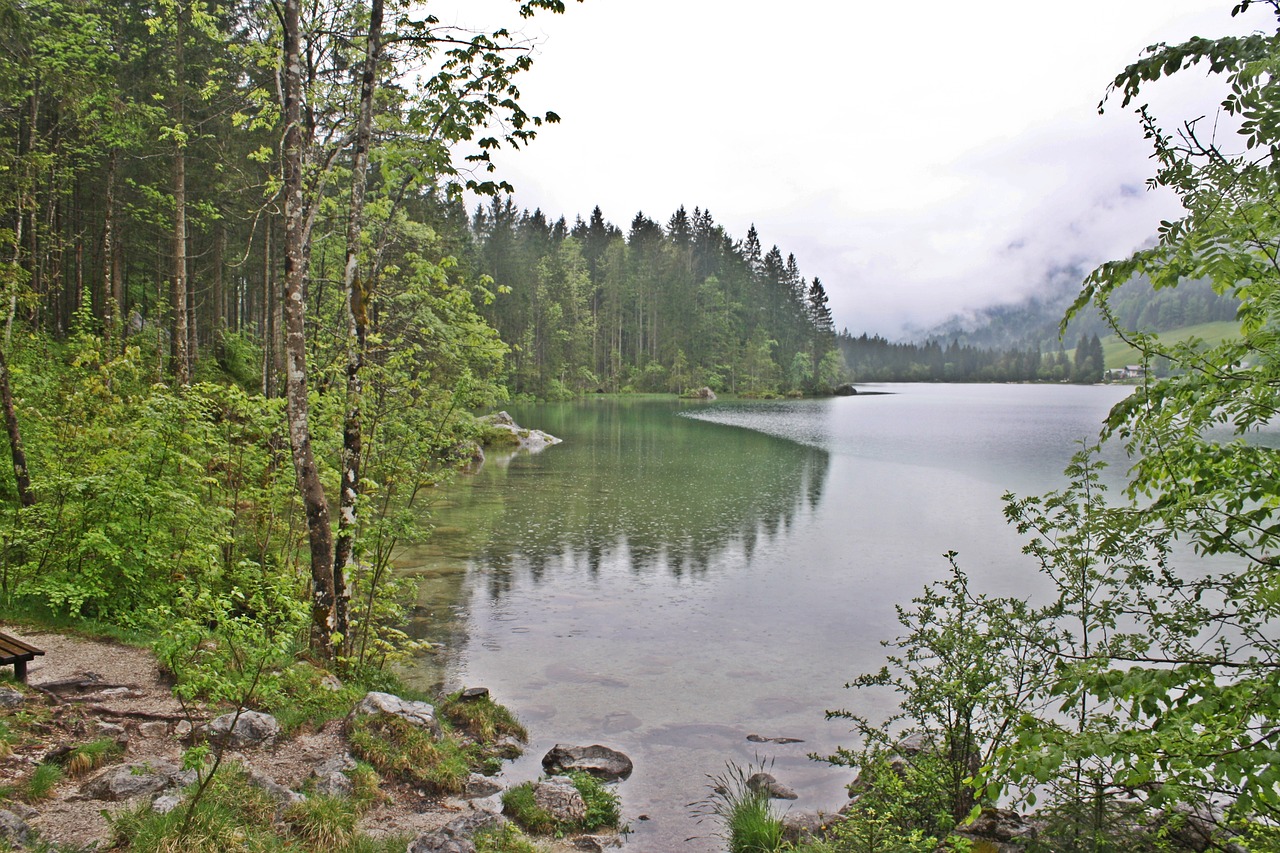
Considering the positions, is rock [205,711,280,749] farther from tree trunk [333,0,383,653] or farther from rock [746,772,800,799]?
rock [746,772,800,799]

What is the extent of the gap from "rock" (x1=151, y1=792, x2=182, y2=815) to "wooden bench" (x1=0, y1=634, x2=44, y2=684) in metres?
2.30

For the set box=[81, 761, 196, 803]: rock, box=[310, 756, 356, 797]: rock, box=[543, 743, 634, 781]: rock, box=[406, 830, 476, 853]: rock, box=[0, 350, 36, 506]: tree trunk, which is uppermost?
box=[0, 350, 36, 506]: tree trunk

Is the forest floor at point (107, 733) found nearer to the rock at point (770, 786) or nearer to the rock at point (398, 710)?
the rock at point (398, 710)

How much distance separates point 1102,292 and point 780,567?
1383 centimetres

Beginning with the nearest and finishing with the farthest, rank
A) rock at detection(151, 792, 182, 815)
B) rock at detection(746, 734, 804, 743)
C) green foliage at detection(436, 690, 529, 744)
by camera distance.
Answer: rock at detection(151, 792, 182, 815) → green foliage at detection(436, 690, 529, 744) → rock at detection(746, 734, 804, 743)

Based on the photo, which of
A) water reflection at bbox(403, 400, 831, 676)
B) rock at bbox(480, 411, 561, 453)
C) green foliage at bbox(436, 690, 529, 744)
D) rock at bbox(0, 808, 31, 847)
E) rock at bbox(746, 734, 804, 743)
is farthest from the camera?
rock at bbox(480, 411, 561, 453)

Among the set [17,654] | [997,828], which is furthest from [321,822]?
[997,828]

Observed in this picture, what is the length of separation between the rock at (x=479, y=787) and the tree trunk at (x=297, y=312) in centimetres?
240

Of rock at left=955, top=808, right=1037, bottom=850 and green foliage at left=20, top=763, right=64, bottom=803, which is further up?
green foliage at left=20, top=763, right=64, bottom=803

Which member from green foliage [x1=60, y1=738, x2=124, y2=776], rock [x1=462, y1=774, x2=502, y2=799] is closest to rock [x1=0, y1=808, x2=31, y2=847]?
green foliage [x1=60, y1=738, x2=124, y2=776]

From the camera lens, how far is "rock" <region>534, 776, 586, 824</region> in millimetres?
6930

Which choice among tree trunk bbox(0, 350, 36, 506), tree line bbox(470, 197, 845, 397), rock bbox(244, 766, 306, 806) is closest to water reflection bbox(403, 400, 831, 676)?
tree trunk bbox(0, 350, 36, 506)

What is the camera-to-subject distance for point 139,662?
25.6 ft

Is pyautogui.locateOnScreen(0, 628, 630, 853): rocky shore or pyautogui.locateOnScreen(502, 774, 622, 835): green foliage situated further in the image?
pyautogui.locateOnScreen(502, 774, 622, 835): green foliage
